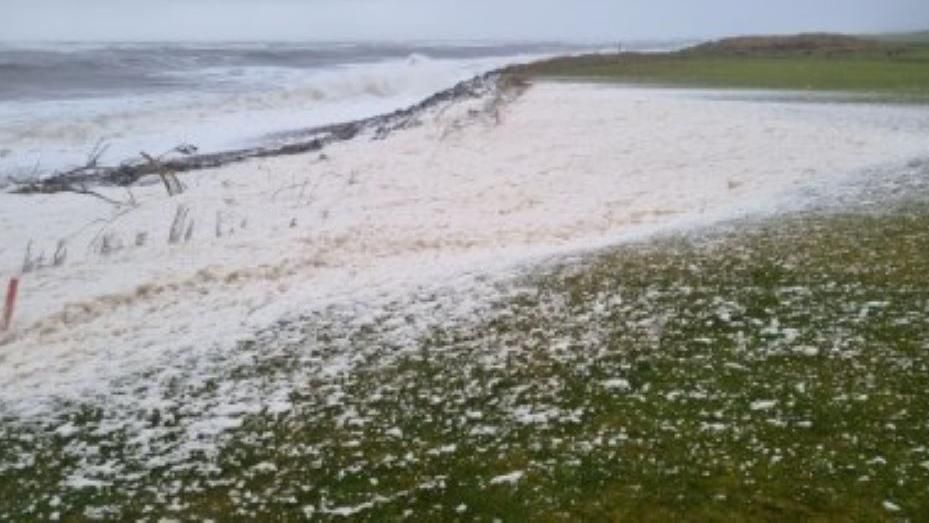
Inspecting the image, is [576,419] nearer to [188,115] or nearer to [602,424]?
[602,424]

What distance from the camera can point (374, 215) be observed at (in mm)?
26234

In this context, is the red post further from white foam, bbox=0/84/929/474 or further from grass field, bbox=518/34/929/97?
grass field, bbox=518/34/929/97

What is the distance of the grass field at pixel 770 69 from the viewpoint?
201 ft

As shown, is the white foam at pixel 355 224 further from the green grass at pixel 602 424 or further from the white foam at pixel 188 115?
the white foam at pixel 188 115

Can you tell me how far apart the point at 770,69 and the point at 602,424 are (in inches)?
3004

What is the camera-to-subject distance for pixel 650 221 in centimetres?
2414

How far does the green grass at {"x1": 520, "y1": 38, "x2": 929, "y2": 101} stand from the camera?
6078 cm

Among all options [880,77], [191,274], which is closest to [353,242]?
[191,274]

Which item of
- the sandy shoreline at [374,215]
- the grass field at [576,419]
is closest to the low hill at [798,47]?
the sandy shoreline at [374,215]

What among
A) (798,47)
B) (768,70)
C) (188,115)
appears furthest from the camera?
(798,47)

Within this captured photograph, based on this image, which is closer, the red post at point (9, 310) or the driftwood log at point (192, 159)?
the red post at point (9, 310)

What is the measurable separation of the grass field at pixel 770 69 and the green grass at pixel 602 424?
41.3 m

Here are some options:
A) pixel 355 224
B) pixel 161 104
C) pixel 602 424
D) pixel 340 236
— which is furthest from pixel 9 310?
pixel 161 104

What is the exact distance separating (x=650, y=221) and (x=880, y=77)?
48780 millimetres
